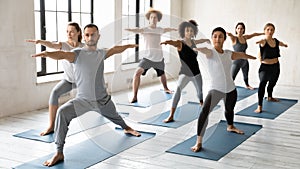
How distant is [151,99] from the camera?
636cm

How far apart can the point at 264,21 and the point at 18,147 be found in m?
5.93

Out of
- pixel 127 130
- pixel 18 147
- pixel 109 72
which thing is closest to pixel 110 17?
pixel 109 72

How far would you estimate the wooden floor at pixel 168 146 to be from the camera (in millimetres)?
3467

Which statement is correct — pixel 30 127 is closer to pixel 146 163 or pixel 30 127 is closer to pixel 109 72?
pixel 146 163

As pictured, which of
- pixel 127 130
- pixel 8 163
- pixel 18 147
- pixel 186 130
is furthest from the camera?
pixel 186 130

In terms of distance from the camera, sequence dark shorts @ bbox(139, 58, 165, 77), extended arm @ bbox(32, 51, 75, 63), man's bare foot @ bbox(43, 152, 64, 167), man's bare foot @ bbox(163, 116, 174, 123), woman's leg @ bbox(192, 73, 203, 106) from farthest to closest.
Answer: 1. dark shorts @ bbox(139, 58, 165, 77)
2. woman's leg @ bbox(192, 73, 203, 106)
3. man's bare foot @ bbox(163, 116, 174, 123)
4. man's bare foot @ bbox(43, 152, 64, 167)
5. extended arm @ bbox(32, 51, 75, 63)

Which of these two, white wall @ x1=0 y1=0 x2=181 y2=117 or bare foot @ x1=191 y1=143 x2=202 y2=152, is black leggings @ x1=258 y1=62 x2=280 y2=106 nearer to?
bare foot @ x1=191 y1=143 x2=202 y2=152

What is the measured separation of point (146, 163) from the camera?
3.49 metres

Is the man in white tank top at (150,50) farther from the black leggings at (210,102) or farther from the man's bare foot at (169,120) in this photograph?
the black leggings at (210,102)

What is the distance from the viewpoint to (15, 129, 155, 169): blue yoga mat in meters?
3.38

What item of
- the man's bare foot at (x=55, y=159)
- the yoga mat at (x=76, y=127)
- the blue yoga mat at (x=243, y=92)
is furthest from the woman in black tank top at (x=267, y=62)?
the man's bare foot at (x=55, y=159)

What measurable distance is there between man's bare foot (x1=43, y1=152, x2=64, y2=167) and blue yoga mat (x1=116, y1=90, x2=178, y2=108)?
7.91 ft

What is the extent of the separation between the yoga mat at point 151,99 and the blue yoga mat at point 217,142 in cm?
146

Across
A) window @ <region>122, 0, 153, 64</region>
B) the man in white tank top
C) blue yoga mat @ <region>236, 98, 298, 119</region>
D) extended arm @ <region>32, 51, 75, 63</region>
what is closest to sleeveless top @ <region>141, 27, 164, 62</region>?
the man in white tank top
